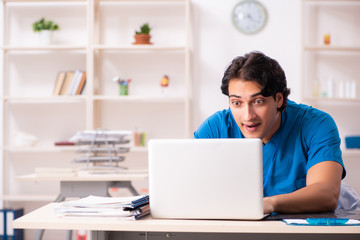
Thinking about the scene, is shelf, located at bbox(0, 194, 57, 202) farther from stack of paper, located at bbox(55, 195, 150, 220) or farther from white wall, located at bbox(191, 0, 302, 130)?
stack of paper, located at bbox(55, 195, 150, 220)

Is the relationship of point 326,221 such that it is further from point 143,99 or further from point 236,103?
point 143,99

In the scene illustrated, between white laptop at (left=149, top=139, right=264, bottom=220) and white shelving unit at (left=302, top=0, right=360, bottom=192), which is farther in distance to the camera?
white shelving unit at (left=302, top=0, right=360, bottom=192)

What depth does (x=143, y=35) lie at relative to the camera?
431 cm

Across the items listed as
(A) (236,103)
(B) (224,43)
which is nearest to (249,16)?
(B) (224,43)

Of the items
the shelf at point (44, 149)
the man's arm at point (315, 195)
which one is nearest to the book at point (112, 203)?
the man's arm at point (315, 195)

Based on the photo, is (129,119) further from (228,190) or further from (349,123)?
(228,190)

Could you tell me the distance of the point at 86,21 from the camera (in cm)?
458

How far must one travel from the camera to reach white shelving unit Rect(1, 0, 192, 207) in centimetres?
453

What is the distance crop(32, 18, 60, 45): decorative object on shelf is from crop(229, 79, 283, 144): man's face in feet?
10.3

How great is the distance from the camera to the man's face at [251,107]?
1635mm

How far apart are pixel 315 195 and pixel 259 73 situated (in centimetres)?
47

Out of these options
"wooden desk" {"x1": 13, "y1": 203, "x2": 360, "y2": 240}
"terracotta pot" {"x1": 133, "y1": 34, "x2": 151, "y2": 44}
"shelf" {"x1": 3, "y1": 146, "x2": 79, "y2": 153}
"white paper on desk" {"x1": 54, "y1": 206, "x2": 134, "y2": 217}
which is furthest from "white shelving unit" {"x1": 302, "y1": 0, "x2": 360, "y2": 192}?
"white paper on desk" {"x1": 54, "y1": 206, "x2": 134, "y2": 217}

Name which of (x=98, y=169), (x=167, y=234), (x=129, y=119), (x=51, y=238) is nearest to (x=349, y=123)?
(x=129, y=119)

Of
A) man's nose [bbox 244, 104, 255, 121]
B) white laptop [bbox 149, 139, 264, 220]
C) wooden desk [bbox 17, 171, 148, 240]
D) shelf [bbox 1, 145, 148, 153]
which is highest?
man's nose [bbox 244, 104, 255, 121]
